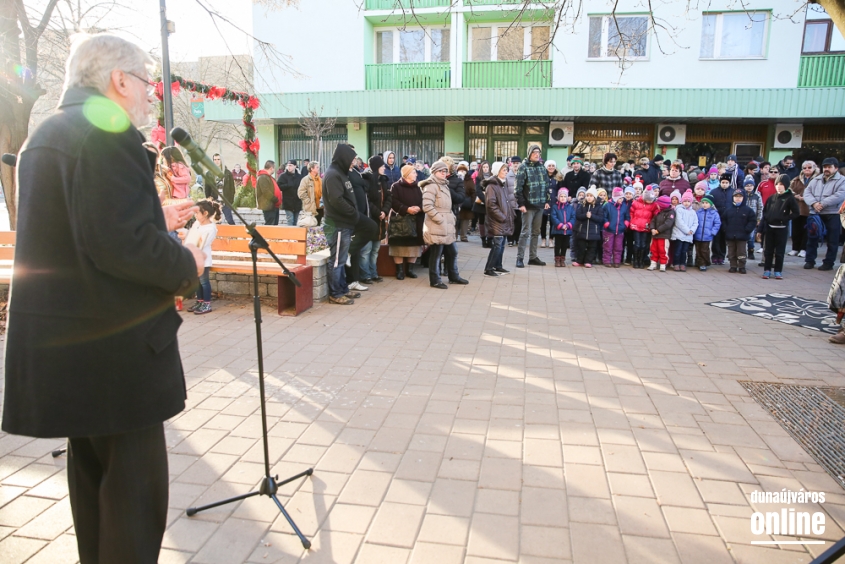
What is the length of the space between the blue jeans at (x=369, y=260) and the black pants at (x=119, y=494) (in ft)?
22.6

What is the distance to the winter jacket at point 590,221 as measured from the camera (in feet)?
36.4

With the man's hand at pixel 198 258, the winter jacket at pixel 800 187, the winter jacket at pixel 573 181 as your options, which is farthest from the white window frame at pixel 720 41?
the man's hand at pixel 198 258

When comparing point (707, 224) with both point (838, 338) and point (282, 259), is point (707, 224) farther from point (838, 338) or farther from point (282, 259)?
point (282, 259)

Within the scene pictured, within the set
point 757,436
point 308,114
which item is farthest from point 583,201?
point 308,114

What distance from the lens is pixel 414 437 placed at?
3939mm

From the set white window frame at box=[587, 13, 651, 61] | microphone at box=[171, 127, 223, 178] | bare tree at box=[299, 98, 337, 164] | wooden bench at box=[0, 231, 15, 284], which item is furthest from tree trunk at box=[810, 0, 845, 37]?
bare tree at box=[299, 98, 337, 164]

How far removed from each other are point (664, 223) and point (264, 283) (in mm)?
7500

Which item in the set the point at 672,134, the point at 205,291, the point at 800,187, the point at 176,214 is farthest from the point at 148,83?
the point at 672,134

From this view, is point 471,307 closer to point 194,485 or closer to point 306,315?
point 306,315

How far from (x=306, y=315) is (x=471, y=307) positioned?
221 centimetres

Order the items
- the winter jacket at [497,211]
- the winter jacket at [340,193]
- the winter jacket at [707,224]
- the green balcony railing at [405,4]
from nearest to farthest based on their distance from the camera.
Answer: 1. the winter jacket at [340,193]
2. the winter jacket at [497,211]
3. the winter jacket at [707,224]
4. the green balcony railing at [405,4]

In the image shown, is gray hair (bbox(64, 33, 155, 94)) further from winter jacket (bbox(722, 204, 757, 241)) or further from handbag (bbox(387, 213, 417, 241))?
winter jacket (bbox(722, 204, 757, 241))

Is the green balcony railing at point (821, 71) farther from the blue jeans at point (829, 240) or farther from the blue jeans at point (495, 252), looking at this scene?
the blue jeans at point (495, 252)

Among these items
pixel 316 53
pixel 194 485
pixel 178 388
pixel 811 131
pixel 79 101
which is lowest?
pixel 194 485
